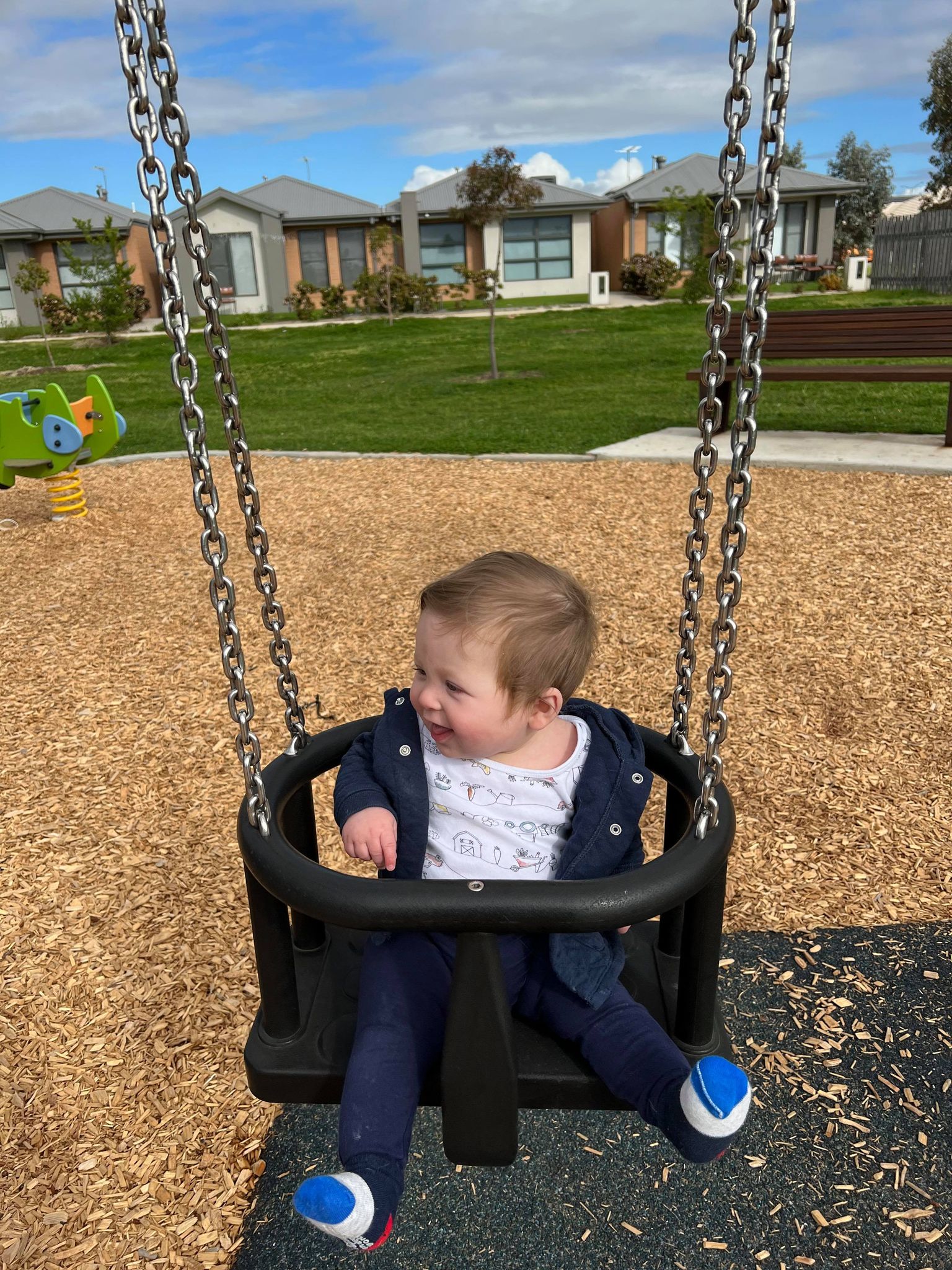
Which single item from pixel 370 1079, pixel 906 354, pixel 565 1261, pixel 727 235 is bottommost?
pixel 565 1261

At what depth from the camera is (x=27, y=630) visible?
5098mm

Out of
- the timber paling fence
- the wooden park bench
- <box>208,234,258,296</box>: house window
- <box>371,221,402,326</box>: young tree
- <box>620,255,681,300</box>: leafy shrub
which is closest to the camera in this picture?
Answer: the wooden park bench

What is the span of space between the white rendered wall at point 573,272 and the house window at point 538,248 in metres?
0.13


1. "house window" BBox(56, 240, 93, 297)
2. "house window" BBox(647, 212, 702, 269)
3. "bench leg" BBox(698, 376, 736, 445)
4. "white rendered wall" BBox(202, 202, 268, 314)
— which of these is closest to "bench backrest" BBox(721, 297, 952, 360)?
"bench leg" BBox(698, 376, 736, 445)

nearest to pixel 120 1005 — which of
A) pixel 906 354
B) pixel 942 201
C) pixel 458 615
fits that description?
pixel 458 615

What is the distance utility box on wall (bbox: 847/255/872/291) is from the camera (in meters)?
26.9

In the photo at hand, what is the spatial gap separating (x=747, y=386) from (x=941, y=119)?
37.8 metres

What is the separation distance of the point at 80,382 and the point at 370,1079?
1606cm

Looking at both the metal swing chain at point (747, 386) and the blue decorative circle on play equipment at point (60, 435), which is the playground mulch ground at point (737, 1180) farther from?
the blue decorative circle on play equipment at point (60, 435)

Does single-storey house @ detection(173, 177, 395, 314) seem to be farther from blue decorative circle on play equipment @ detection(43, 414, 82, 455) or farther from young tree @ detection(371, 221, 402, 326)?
blue decorative circle on play equipment @ detection(43, 414, 82, 455)

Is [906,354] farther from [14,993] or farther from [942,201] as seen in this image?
[942,201]

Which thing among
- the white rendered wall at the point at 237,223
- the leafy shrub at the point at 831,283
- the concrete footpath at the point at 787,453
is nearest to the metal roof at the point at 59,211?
the white rendered wall at the point at 237,223

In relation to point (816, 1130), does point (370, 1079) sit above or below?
above

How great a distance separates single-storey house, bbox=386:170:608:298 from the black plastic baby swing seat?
1285 inches
